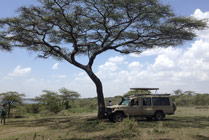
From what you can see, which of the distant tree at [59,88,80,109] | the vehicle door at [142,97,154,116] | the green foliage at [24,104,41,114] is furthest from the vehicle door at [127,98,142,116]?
the distant tree at [59,88,80,109]

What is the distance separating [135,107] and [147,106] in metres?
0.97

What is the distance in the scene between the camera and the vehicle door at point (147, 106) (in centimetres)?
1463

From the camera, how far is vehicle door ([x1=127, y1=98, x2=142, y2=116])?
14240mm

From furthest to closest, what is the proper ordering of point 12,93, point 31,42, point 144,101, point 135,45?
point 12,93, point 135,45, point 31,42, point 144,101

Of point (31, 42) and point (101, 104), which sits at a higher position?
point (31, 42)

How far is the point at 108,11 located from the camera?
15555 mm

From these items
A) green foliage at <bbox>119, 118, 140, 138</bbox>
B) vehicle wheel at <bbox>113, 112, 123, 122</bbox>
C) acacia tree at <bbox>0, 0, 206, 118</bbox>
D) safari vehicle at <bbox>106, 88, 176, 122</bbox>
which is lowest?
green foliage at <bbox>119, 118, 140, 138</bbox>

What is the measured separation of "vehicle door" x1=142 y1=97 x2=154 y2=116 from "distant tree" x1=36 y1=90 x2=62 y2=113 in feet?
46.8

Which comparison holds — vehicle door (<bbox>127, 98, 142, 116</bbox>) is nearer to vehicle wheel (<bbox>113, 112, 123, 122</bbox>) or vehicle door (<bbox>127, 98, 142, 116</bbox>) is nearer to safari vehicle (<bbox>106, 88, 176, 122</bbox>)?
safari vehicle (<bbox>106, 88, 176, 122</bbox>)

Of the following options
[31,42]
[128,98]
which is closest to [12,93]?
[31,42]

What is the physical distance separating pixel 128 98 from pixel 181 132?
5.25 m

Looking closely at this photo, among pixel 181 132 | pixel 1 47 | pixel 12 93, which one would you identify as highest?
pixel 1 47

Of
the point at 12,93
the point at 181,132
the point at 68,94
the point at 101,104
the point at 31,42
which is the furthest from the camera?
the point at 68,94

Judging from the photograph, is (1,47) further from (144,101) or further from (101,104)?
(144,101)
